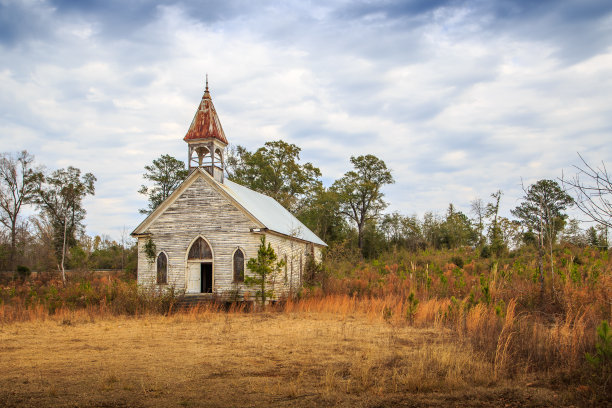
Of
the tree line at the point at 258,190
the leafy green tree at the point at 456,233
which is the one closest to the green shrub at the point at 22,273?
the tree line at the point at 258,190

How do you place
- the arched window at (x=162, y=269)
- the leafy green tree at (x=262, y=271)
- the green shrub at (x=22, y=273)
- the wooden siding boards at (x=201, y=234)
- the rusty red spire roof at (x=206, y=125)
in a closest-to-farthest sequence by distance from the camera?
the leafy green tree at (x=262, y=271)
the wooden siding boards at (x=201, y=234)
the arched window at (x=162, y=269)
the rusty red spire roof at (x=206, y=125)
the green shrub at (x=22, y=273)

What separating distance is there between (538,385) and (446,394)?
1576 mm

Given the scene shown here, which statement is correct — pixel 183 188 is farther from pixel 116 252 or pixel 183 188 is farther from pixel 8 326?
pixel 116 252

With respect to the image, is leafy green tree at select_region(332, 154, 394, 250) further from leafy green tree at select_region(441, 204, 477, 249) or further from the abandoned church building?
the abandoned church building

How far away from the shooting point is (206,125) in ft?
78.8

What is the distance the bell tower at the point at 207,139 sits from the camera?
23.7m

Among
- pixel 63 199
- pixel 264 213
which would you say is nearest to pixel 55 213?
pixel 63 199

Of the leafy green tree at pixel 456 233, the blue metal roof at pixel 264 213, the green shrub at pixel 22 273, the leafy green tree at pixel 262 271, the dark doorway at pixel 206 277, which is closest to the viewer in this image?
the leafy green tree at pixel 262 271

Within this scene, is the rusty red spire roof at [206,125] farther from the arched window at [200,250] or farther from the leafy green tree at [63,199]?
the leafy green tree at [63,199]

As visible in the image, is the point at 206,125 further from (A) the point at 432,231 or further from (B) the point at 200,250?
(A) the point at 432,231

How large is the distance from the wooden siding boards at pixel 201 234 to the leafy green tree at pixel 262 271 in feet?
1.27

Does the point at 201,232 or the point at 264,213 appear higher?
the point at 264,213

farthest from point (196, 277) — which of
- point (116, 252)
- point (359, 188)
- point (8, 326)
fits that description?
point (359, 188)

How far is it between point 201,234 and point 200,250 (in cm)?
71
